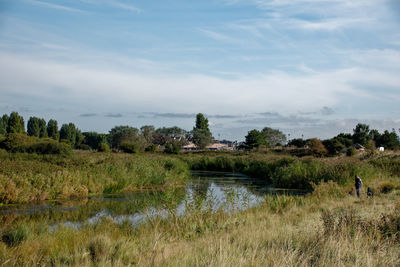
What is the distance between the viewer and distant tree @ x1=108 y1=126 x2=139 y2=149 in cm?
7843

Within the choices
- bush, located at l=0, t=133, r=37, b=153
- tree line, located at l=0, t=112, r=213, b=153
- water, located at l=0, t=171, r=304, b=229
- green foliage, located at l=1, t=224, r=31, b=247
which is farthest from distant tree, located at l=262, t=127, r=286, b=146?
green foliage, located at l=1, t=224, r=31, b=247

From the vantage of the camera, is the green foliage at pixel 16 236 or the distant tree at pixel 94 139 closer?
the green foliage at pixel 16 236

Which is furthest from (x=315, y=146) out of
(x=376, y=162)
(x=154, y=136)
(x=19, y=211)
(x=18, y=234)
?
(x=154, y=136)

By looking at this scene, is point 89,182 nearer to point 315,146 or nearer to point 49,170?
point 49,170

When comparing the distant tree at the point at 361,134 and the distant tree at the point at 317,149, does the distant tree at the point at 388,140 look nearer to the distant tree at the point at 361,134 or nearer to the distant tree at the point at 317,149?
the distant tree at the point at 361,134

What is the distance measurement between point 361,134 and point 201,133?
36082 mm

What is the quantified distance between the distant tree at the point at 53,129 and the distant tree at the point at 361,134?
6138 cm

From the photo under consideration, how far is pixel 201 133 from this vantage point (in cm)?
9412

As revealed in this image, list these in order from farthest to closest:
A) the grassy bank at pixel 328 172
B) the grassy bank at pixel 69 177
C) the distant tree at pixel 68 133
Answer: the distant tree at pixel 68 133, the grassy bank at pixel 328 172, the grassy bank at pixel 69 177

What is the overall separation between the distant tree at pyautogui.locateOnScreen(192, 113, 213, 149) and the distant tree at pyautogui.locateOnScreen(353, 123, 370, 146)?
108 ft

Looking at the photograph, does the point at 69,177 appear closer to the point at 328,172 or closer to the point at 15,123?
the point at 328,172

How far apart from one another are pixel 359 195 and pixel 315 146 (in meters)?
37.3

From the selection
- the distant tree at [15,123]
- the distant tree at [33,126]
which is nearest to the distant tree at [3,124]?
the distant tree at [33,126]

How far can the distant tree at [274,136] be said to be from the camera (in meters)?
101
